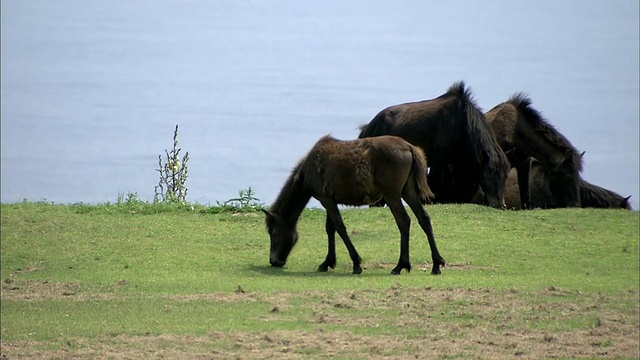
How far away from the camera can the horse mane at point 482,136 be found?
67.0 feet

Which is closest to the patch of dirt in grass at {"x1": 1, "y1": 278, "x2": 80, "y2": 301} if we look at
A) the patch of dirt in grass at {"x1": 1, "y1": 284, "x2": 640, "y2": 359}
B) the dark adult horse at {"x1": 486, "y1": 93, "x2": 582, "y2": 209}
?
the patch of dirt in grass at {"x1": 1, "y1": 284, "x2": 640, "y2": 359}

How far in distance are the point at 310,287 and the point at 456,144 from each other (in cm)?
774

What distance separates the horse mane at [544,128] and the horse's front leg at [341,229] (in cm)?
745

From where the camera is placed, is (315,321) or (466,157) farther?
(466,157)

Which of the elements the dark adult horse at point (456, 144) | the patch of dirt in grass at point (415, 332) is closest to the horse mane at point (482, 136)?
the dark adult horse at point (456, 144)

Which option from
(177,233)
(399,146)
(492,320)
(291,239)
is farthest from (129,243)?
(492,320)

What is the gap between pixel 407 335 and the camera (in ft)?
37.9

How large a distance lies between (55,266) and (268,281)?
2926 mm

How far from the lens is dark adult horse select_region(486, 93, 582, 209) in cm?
2158

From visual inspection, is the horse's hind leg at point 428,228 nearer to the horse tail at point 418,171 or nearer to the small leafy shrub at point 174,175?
the horse tail at point 418,171

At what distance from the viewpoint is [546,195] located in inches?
875

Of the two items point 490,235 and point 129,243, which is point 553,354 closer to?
point 490,235

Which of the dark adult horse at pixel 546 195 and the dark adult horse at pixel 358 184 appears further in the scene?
the dark adult horse at pixel 546 195

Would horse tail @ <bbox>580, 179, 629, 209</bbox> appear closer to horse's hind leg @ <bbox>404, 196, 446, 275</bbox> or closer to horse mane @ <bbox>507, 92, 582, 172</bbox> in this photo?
horse mane @ <bbox>507, 92, 582, 172</bbox>
